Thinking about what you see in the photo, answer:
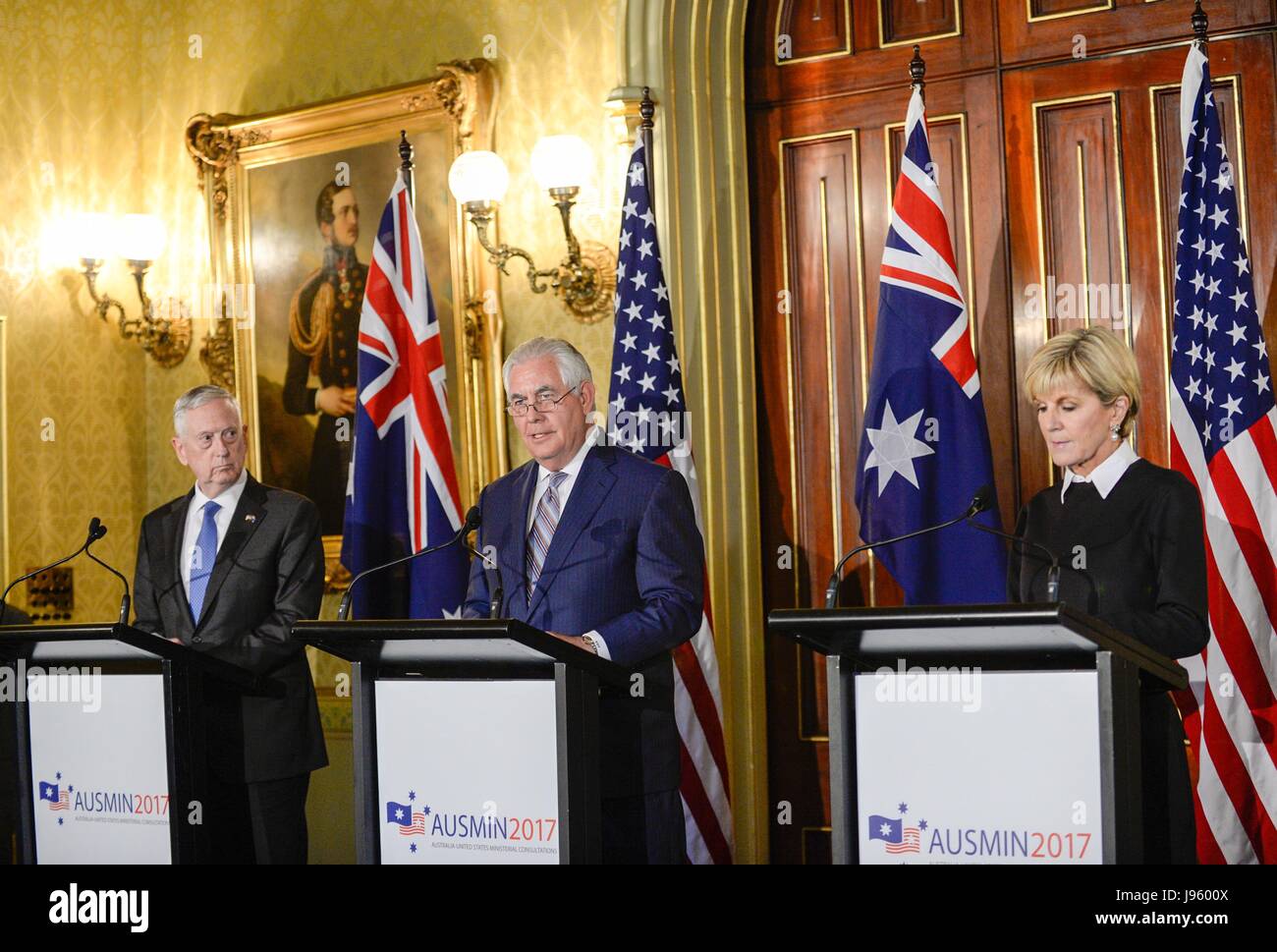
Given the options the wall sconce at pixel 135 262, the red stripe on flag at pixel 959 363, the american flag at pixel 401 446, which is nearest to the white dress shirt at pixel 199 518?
the american flag at pixel 401 446

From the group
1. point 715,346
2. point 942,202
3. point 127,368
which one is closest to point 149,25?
point 127,368

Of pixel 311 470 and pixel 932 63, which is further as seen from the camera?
pixel 311 470

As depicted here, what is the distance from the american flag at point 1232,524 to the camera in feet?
14.3

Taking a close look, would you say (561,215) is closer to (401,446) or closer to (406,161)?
(406,161)

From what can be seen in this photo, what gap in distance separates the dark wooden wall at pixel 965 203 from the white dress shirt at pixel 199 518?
2.12 meters

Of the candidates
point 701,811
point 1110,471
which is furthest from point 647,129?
point 1110,471

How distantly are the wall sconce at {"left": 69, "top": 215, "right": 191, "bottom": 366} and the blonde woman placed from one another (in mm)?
4546

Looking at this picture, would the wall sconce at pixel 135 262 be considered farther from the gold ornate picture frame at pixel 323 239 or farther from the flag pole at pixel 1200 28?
the flag pole at pixel 1200 28

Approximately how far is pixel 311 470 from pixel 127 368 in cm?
115

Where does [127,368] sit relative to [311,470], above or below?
above

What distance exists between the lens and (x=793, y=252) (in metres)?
5.63

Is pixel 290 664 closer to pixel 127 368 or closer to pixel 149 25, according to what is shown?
pixel 127 368

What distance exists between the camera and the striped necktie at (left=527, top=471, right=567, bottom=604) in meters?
3.55

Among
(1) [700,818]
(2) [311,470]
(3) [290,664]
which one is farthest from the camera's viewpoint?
(2) [311,470]
